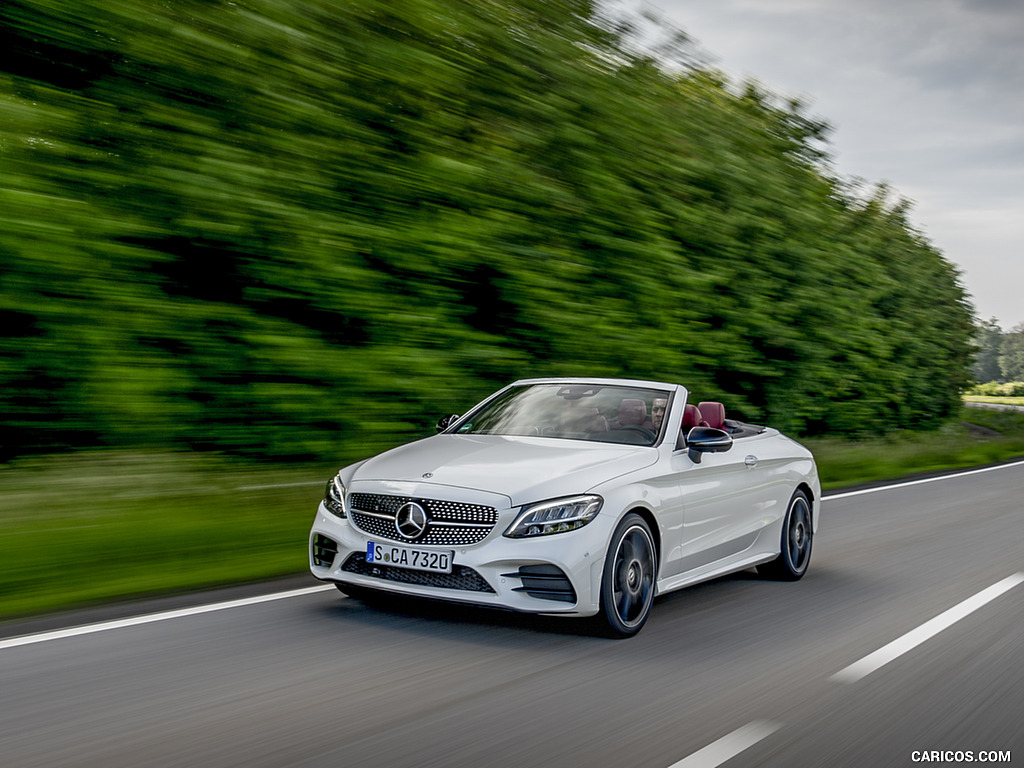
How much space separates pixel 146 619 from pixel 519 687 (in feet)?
7.67

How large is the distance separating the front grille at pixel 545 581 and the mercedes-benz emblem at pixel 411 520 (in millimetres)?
525

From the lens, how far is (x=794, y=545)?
8.34 meters

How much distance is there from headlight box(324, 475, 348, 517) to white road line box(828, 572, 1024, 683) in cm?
279

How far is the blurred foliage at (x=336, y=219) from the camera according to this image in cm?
864

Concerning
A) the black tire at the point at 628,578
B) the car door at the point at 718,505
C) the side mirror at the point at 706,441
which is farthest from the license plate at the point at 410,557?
the side mirror at the point at 706,441

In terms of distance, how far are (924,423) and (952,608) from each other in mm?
29203

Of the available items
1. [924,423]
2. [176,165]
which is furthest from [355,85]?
[924,423]

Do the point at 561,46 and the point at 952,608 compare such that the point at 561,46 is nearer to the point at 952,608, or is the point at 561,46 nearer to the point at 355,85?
the point at 355,85

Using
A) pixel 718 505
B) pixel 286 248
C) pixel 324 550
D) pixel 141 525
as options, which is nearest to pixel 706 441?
pixel 718 505

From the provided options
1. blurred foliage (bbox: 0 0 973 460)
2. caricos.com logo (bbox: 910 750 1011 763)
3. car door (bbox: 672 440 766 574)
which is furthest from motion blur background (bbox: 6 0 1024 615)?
caricos.com logo (bbox: 910 750 1011 763)

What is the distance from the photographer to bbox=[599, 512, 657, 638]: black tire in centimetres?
595

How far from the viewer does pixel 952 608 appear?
7.24 metres

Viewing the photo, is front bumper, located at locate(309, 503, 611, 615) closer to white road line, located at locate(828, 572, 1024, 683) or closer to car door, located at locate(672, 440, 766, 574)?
car door, located at locate(672, 440, 766, 574)

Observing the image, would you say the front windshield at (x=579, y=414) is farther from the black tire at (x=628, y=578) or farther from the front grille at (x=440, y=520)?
the front grille at (x=440, y=520)
